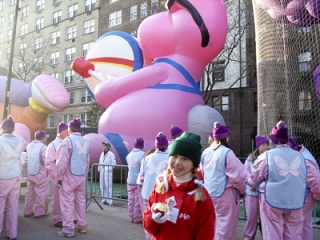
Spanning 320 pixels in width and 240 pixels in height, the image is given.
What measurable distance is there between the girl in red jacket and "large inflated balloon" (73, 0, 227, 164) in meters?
8.31

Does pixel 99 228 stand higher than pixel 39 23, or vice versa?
pixel 39 23

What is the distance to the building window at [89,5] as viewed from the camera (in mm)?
39344

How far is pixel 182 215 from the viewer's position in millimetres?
2789

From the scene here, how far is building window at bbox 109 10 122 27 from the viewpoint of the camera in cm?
3591

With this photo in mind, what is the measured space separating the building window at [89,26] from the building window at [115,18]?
287 cm

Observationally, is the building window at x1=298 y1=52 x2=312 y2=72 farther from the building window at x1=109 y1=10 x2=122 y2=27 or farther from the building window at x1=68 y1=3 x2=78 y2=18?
the building window at x1=68 y1=3 x2=78 y2=18

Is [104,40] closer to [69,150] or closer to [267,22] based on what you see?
[267,22]

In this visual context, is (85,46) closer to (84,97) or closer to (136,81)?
(84,97)

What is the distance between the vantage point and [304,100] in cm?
843

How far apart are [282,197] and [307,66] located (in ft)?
15.0

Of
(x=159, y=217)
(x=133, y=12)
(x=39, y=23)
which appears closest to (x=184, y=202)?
(x=159, y=217)

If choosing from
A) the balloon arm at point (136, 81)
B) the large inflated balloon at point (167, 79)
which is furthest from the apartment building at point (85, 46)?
the balloon arm at point (136, 81)

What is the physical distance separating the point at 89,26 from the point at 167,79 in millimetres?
29698

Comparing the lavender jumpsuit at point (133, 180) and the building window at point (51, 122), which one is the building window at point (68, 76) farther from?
the lavender jumpsuit at point (133, 180)
